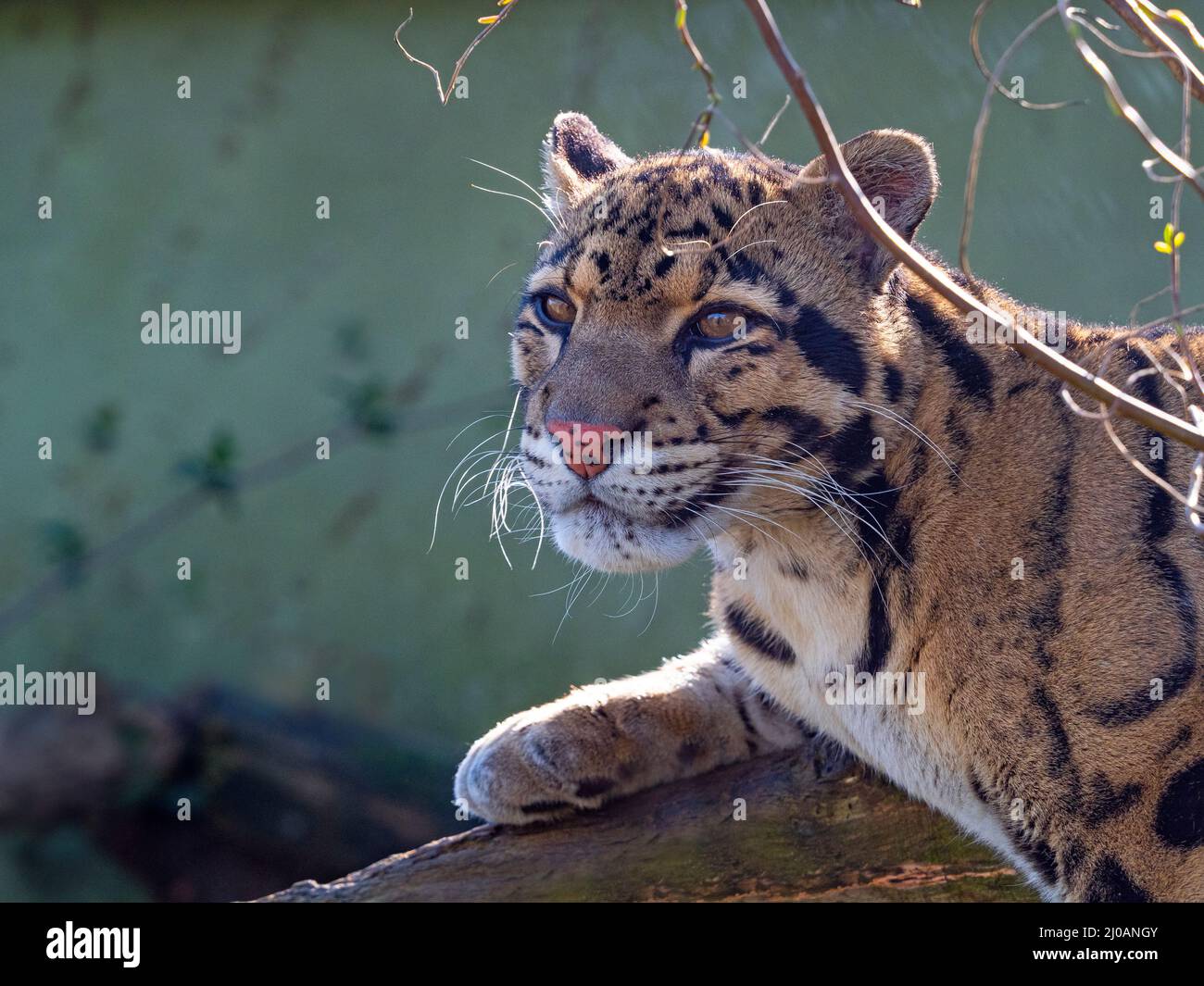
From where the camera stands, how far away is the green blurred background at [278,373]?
8.79 metres

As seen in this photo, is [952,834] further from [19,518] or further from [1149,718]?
[19,518]

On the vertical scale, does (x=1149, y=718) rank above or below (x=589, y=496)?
below

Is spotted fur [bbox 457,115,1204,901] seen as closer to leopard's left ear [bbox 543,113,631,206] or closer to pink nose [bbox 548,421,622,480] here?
pink nose [bbox 548,421,622,480]

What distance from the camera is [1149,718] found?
366 centimetres

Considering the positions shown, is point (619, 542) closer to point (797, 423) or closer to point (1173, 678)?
point (797, 423)

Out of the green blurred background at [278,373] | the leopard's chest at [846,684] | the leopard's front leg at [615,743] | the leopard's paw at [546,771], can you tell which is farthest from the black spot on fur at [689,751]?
the green blurred background at [278,373]

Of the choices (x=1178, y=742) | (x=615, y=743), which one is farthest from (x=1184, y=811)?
(x=615, y=743)

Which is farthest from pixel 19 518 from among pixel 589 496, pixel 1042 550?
pixel 1042 550

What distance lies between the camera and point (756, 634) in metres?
4.55

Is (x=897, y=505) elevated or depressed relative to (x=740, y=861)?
elevated

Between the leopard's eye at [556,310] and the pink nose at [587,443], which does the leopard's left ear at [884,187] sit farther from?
the pink nose at [587,443]

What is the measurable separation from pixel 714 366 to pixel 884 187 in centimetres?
77

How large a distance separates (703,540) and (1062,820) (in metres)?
1.27

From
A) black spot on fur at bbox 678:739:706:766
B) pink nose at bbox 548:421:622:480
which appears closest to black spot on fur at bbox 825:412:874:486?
pink nose at bbox 548:421:622:480
